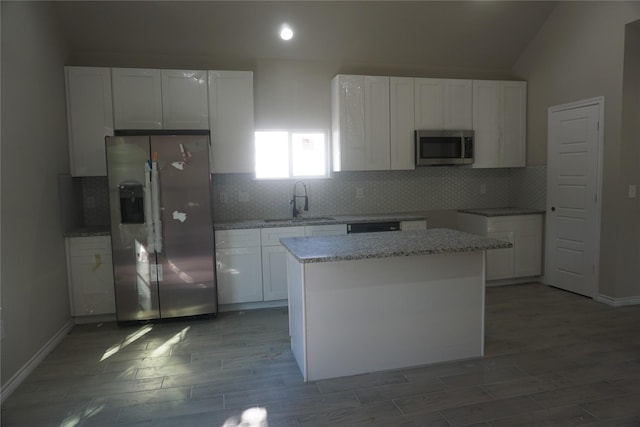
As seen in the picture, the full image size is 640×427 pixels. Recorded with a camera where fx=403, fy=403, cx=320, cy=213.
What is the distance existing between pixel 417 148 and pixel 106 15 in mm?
3475

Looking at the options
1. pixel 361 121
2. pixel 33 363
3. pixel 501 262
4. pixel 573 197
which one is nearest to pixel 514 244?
pixel 501 262

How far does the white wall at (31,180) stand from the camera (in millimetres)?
2691

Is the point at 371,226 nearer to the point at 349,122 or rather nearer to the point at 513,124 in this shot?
the point at 349,122

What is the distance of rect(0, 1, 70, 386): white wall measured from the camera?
2.69m

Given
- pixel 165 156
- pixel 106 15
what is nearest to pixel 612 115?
pixel 165 156

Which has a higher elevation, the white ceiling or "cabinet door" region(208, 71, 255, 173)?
the white ceiling

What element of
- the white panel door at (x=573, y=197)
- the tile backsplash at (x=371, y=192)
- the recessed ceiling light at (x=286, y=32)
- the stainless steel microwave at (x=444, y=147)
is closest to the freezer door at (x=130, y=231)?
the tile backsplash at (x=371, y=192)

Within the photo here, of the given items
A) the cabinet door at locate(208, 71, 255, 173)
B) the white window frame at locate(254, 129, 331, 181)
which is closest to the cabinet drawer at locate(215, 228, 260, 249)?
the cabinet door at locate(208, 71, 255, 173)

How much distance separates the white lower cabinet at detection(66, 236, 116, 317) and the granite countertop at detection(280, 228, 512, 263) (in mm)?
2002

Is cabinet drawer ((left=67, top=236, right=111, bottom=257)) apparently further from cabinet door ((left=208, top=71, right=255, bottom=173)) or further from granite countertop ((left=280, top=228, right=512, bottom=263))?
granite countertop ((left=280, top=228, right=512, bottom=263))

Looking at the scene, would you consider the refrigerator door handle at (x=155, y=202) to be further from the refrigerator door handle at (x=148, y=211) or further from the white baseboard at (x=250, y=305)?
the white baseboard at (x=250, y=305)

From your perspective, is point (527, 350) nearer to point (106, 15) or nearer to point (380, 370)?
point (380, 370)

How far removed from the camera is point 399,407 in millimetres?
2322

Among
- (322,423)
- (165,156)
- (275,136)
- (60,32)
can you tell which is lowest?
(322,423)
